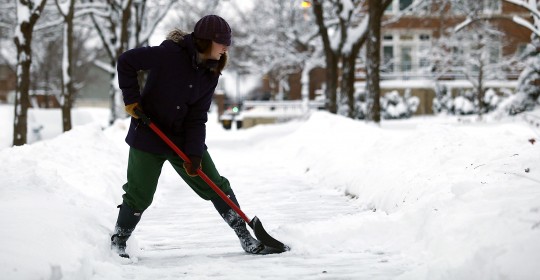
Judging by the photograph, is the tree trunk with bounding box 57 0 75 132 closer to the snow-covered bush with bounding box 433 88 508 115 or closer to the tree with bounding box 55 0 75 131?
the tree with bounding box 55 0 75 131

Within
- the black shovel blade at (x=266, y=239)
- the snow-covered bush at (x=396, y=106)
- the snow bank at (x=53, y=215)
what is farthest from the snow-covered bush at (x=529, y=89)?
the black shovel blade at (x=266, y=239)

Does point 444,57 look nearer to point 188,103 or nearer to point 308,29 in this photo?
point 308,29

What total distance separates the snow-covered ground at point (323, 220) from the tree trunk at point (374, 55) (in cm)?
755

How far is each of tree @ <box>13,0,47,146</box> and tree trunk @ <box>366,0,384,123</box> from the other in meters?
7.42

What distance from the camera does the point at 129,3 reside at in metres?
22.3

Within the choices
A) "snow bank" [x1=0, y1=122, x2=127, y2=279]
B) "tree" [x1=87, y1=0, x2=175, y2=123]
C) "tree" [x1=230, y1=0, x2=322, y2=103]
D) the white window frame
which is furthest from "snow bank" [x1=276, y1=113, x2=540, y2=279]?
the white window frame

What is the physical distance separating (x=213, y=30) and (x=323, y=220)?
8.11ft

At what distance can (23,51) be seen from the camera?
14.4 m

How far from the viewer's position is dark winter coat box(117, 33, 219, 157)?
5.01 m

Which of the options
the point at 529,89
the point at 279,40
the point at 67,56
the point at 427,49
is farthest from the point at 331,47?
the point at 279,40

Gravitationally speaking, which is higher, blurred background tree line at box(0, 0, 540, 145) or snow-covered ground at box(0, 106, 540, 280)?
blurred background tree line at box(0, 0, 540, 145)

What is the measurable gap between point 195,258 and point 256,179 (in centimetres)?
630

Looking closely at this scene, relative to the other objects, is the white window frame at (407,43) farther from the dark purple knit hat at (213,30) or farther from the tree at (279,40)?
the dark purple knit hat at (213,30)

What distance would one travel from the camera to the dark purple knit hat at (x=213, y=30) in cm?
491
